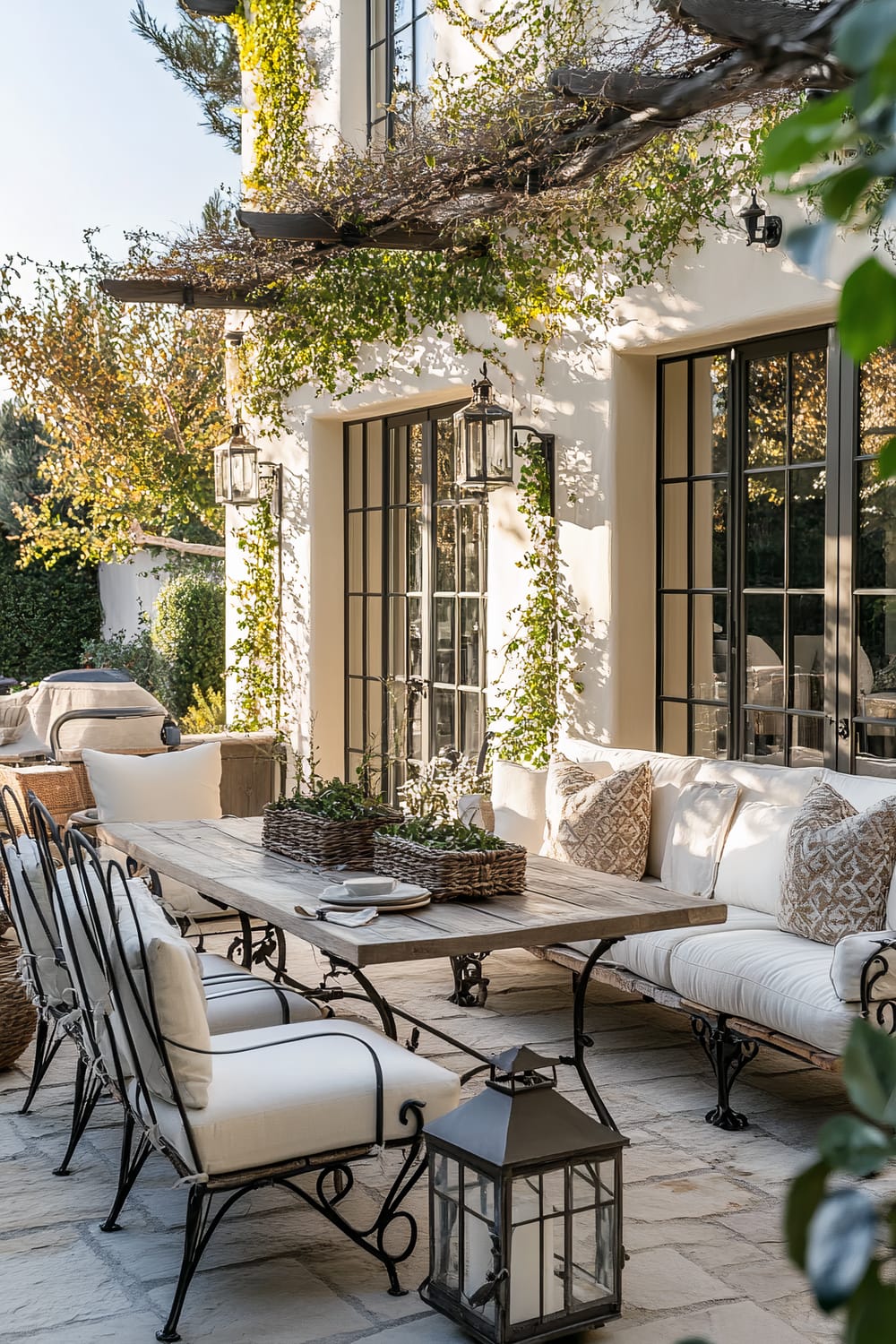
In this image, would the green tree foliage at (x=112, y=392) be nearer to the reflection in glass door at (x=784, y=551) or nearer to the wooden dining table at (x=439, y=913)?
the reflection in glass door at (x=784, y=551)

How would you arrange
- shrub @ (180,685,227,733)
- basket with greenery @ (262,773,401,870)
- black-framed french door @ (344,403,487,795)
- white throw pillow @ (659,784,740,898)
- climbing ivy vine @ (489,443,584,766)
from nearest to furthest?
basket with greenery @ (262,773,401,870)
white throw pillow @ (659,784,740,898)
climbing ivy vine @ (489,443,584,766)
black-framed french door @ (344,403,487,795)
shrub @ (180,685,227,733)

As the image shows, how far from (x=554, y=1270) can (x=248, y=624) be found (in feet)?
22.5

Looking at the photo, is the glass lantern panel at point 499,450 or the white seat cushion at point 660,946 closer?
the white seat cushion at point 660,946

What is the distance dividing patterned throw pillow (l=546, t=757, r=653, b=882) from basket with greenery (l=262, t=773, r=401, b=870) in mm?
1134

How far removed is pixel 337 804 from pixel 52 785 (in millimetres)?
3336

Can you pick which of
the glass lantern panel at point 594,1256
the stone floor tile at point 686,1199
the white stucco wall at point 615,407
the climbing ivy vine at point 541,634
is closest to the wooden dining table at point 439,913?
the stone floor tile at point 686,1199

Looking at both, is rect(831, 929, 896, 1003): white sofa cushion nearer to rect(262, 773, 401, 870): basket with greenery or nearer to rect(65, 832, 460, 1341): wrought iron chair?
rect(65, 832, 460, 1341): wrought iron chair

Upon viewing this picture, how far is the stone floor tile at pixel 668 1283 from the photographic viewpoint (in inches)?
118

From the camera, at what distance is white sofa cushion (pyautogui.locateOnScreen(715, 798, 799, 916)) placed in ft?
15.7

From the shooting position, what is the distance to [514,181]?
5785 mm

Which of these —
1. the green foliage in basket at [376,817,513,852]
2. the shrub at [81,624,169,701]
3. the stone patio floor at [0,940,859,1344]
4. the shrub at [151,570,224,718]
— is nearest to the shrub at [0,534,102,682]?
the shrub at [81,624,169,701]

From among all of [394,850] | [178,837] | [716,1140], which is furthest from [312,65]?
[716,1140]

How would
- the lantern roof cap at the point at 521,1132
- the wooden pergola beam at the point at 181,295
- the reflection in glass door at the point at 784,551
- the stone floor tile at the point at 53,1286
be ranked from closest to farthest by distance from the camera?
the lantern roof cap at the point at 521,1132
the stone floor tile at the point at 53,1286
the reflection in glass door at the point at 784,551
the wooden pergola beam at the point at 181,295

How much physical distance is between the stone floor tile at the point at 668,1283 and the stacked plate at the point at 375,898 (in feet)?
3.26
